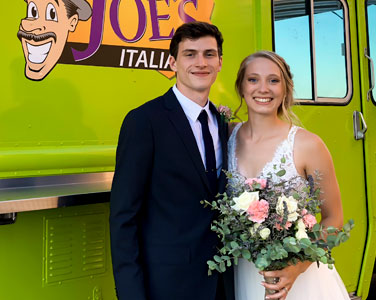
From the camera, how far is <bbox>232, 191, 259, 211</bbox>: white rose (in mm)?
1542

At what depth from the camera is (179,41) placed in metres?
1.81

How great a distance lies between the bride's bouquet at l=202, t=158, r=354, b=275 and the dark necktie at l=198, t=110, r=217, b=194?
107 millimetres

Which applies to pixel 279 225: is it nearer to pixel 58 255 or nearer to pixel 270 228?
pixel 270 228

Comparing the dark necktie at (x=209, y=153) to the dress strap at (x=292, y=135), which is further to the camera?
the dress strap at (x=292, y=135)

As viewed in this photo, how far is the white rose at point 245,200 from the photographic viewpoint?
1.54 m

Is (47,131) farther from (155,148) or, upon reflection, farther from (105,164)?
(155,148)

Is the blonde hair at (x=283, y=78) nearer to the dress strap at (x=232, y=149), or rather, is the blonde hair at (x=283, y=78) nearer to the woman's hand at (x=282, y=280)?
the dress strap at (x=232, y=149)

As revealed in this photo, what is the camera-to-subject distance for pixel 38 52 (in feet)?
6.26

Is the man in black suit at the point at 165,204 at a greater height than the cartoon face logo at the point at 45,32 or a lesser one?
lesser

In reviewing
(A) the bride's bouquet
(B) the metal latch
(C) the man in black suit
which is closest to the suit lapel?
(C) the man in black suit

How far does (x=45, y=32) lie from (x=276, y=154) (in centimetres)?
108

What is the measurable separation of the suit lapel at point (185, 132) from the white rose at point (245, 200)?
0.16m

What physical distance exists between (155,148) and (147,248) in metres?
0.36

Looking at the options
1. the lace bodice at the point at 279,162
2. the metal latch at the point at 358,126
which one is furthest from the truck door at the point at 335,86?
the lace bodice at the point at 279,162
